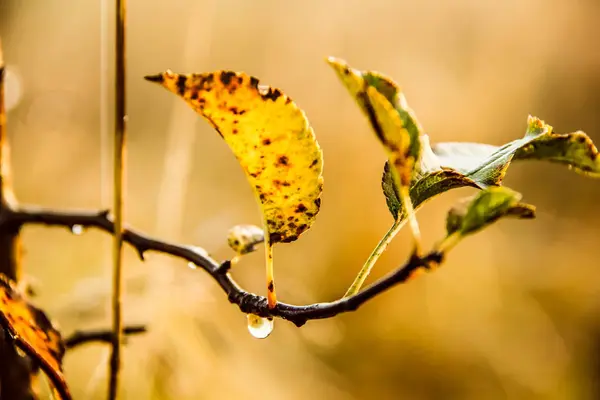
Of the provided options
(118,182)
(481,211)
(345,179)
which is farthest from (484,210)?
(345,179)

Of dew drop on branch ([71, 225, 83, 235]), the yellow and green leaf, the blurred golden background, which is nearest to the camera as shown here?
the yellow and green leaf

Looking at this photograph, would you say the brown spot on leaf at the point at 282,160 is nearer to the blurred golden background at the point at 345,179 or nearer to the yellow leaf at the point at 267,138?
the yellow leaf at the point at 267,138

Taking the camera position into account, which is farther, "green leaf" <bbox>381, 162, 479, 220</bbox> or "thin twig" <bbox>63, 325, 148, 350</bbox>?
"thin twig" <bbox>63, 325, 148, 350</bbox>

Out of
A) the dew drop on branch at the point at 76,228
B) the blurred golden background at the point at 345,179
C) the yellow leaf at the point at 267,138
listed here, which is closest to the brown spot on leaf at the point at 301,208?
the yellow leaf at the point at 267,138

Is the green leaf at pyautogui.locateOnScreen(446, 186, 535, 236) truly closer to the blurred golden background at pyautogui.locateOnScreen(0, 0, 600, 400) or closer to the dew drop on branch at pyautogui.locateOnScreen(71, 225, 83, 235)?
the dew drop on branch at pyautogui.locateOnScreen(71, 225, 83, 235)

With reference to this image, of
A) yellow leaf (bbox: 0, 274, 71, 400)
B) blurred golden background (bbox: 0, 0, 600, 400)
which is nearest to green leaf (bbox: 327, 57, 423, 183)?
yellow leaf (bbox: 0, 274, 71, 400)

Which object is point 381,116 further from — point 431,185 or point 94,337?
point 94,337
